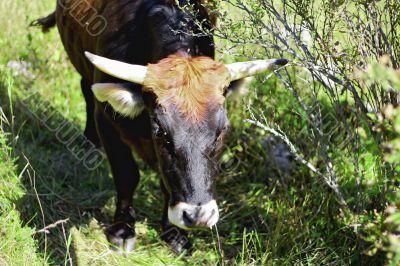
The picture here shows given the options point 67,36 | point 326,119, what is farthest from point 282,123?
→ point 67,36

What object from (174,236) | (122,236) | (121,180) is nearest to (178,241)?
(174,236)

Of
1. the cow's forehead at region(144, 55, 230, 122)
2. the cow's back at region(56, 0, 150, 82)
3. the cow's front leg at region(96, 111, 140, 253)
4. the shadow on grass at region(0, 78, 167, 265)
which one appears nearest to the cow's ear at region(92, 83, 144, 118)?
the cow's forehead at region(144, 55, 230, 122)

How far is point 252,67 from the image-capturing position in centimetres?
393

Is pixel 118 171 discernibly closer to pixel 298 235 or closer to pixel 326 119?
pixel 298 235

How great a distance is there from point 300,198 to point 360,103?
1076 millimetres

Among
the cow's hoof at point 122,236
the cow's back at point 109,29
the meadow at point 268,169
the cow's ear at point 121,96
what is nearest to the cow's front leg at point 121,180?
the cow's hoof at point 122,236

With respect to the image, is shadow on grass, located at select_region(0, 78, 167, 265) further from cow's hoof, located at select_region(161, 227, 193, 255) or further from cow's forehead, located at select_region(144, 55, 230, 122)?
cow's forehead, located at select_region(144, 55, 230, 122)

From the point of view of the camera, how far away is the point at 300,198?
475 centimetres

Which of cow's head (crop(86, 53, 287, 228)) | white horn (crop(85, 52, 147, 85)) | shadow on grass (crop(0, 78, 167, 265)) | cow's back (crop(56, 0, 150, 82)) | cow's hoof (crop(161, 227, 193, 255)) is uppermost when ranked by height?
cow's back (crop(56, 0, 150, 82))

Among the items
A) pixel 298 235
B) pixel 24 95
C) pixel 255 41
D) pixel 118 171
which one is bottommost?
pixel 298 235

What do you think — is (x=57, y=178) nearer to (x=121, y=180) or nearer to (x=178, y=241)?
(x=121, y=180)

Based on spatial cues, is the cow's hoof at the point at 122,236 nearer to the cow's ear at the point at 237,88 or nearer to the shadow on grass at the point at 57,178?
the shadow on grass at the point at 57,178

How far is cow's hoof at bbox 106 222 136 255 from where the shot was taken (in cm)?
464

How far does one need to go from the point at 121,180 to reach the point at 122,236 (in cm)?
41
